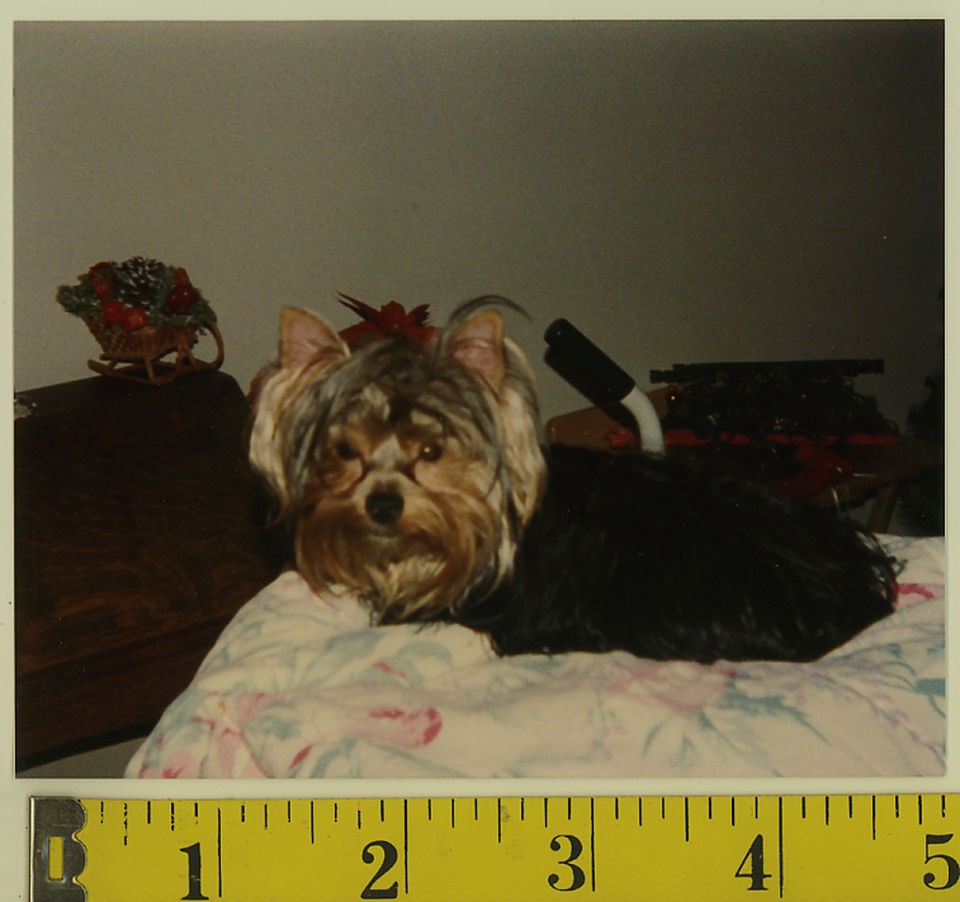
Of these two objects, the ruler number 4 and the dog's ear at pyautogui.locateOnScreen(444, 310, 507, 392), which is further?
the ruler number 4

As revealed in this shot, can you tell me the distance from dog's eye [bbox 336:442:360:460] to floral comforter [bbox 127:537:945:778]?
28cm

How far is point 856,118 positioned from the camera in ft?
5.08

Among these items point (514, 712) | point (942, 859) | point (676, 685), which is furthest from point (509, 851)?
point (942, 859)

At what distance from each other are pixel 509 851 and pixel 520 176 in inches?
44.5

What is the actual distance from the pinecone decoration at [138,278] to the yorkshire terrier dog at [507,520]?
0.91 feet

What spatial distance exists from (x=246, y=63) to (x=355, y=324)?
1.59 ft

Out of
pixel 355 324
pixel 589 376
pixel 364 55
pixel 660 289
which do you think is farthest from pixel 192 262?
pixel 660 289

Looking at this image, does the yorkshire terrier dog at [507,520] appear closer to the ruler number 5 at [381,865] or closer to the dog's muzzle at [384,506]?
the dog's muzzle at [384,506]

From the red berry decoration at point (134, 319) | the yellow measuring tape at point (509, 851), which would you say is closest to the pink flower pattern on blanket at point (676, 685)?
the yellow measuring tape at point (509, 851)

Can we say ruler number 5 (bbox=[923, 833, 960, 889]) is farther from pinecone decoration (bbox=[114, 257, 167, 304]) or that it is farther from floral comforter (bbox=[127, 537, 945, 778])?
pinecone decoration (bbox=[114, 257, 167, 304])

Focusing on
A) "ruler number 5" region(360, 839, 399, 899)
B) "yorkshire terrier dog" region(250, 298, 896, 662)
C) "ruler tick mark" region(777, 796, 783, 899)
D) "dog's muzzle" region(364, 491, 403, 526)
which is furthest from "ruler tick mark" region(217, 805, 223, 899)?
"ruler tick mark" region(777, 796, 783, 899)

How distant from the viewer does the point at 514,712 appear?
52.4 inches

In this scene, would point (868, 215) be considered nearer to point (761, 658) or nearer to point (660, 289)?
point (660, 289)

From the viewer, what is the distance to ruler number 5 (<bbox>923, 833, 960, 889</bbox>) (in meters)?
1.50
